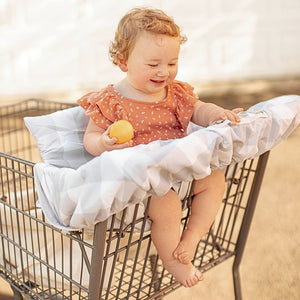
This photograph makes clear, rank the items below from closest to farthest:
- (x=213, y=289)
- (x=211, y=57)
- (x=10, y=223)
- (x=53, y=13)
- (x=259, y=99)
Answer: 1. (x=10, y=223)
2. (x=213, y=289)
3. (x=53, y=13)
4. (x=259, y=99)
5. (x=211, y=57)

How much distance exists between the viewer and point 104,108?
129 centimetres

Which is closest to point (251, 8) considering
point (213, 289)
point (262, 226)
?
point (262, 226)

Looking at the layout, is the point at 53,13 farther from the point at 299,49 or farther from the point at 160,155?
the point at 160,155

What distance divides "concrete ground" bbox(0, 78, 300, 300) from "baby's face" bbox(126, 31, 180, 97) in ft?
2.99

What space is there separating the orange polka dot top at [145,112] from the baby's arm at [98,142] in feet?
0.09

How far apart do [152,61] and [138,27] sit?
0.32 feet

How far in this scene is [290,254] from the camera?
6.77 ft

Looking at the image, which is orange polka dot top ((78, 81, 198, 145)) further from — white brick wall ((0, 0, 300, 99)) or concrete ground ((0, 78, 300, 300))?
white brick wall ((0, 0, 300, 99))

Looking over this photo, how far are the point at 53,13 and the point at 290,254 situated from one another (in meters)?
4.07

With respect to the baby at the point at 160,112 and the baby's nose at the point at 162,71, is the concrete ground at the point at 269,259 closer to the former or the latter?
the baby at the point at 160,112

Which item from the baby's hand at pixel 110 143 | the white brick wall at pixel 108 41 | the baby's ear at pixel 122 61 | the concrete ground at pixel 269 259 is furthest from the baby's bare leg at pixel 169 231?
the white brick wall at pixel 108 41

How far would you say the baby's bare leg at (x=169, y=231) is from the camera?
1.09 metres

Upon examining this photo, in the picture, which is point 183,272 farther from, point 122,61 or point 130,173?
point 122,61

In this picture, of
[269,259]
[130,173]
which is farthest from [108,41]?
[130,173]
